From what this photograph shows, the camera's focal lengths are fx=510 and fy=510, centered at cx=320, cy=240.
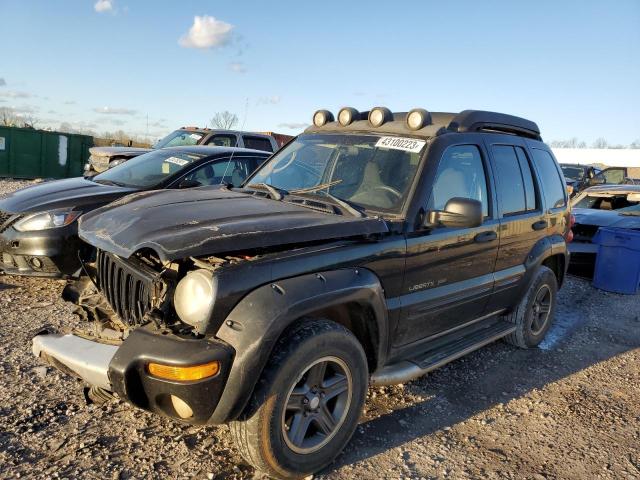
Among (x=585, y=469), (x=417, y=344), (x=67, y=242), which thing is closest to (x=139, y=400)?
(x=417, y=344)

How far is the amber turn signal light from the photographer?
231cm

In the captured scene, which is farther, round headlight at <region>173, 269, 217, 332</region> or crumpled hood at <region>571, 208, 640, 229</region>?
crumpled hood at <region>571, 208, 640, 229</region>

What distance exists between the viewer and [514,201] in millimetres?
4305

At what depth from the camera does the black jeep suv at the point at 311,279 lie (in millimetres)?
2420

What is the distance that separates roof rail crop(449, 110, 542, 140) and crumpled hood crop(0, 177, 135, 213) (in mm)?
3681

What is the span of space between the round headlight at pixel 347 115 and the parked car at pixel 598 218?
5160 mm

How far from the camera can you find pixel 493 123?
4137 mm

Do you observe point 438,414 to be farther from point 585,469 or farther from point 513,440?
point 585,469

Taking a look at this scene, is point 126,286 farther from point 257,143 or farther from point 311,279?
point 257,143

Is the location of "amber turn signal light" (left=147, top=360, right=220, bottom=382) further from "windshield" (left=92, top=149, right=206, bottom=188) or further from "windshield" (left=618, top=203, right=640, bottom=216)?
"windshield" (left=618, top=203, right=640, bottom=216)

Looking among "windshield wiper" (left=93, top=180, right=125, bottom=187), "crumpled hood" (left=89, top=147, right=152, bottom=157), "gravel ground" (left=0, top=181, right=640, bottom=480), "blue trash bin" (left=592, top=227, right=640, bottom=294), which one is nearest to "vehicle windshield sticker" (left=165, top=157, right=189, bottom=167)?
"windshield wiper" (left=93, top=180, right=125, bottom=187)

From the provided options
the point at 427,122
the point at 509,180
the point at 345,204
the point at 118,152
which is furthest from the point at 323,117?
the point at 118,152

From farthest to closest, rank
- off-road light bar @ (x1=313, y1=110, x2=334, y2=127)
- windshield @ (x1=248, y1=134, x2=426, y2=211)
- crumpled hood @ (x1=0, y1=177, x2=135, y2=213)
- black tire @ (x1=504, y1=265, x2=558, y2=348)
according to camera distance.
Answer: crumpled hood @ (x1=0, y1=177, x2=135, y2=213)
black tire @ (x1=504, y1=265, x2=558, y2=348)
off-road light bar @ (x1=313, y1=110, x2=334, y2=127)
windshield @ (x1=248, y1=134, x2=426, y2=211)

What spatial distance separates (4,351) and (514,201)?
427cm
